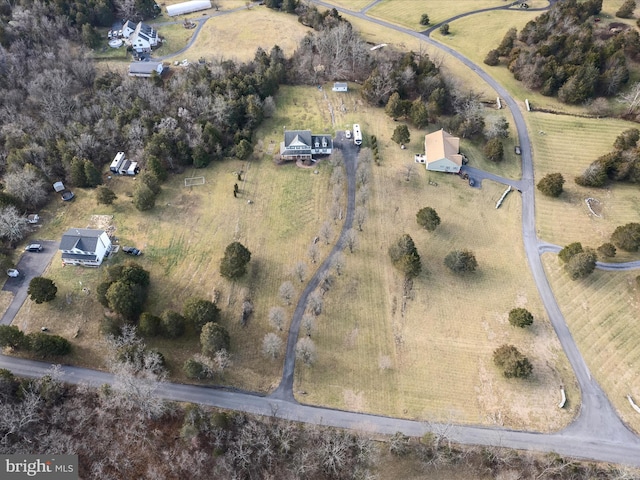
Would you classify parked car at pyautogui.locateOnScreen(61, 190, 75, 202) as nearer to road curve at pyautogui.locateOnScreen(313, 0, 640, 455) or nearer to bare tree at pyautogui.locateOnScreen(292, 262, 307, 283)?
bare tree at pyautogui.locateOnScreen(292, 262, 307, 283)

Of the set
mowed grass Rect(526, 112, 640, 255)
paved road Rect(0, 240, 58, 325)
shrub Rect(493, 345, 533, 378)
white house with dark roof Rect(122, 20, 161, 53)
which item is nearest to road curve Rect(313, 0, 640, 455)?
mowed grass Rect(526, 112, 640, 255)


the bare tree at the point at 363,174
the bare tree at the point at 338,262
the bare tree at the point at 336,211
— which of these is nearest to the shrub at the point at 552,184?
the bare tree at the point at 363,174

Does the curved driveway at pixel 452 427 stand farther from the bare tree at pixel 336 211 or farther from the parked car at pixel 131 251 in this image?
the bare tree at pixel 336 211

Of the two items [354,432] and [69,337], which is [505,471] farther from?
[69,337]

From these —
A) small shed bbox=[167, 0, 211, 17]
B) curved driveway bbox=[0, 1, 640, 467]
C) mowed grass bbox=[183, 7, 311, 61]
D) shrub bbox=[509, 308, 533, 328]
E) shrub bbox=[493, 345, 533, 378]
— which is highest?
small shed bbox=[167, 0, 211, 17]

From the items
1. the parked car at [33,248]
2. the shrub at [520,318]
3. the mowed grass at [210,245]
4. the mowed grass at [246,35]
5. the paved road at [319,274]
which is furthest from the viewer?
the mowed grass at [246,35]
